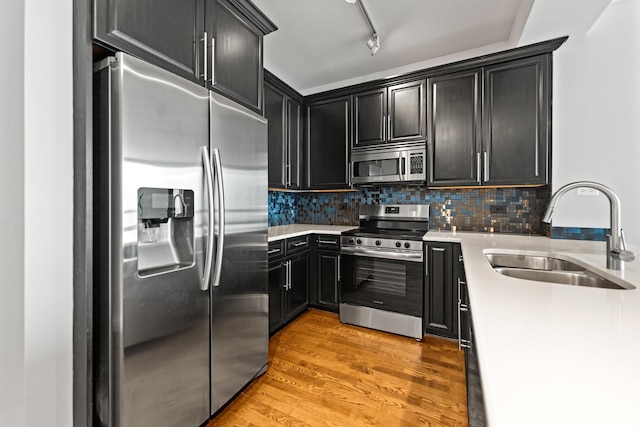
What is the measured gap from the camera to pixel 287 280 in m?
2.71

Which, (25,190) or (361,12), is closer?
(25,190)

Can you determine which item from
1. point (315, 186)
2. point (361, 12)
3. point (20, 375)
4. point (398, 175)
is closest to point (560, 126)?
point (398, 175)

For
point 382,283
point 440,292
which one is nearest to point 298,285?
point 382,283

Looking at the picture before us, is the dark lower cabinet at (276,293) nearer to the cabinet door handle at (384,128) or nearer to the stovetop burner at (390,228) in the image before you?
the stovetop burner at (390,228)

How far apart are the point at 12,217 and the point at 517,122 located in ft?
11.0

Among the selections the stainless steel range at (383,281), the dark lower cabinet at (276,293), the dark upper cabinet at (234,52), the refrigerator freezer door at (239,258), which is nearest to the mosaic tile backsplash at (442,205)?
the stainless steel range at (383,281)

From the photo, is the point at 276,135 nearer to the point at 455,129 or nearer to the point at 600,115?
the point at 455,129

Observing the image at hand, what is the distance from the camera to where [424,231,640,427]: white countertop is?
0.39m

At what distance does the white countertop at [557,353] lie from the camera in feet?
1.27

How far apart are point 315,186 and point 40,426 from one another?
2.82m

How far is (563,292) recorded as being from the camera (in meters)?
0.90

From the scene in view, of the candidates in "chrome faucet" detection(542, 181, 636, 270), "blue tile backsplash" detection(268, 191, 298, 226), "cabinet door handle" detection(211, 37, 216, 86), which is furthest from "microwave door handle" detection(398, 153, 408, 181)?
"cabinet door handle" detection(211, 37, 216, 86)

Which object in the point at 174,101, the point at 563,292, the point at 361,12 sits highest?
the point at 361,12

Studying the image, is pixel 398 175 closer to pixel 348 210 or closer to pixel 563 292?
pixel 348 210
